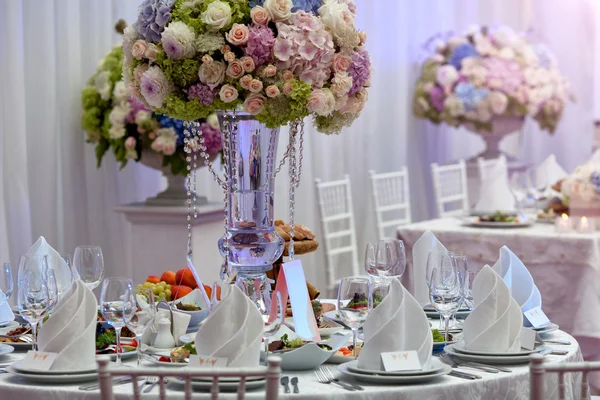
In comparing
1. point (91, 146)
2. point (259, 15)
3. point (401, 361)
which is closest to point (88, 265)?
point (259, 15)

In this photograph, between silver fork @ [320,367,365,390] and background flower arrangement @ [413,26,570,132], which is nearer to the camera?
silver fork @ [320,367,365,390]

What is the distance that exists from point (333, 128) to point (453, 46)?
11.9 feet

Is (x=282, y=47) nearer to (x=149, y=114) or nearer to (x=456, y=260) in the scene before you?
(x=456, y=260)

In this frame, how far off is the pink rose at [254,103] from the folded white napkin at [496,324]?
65 cm

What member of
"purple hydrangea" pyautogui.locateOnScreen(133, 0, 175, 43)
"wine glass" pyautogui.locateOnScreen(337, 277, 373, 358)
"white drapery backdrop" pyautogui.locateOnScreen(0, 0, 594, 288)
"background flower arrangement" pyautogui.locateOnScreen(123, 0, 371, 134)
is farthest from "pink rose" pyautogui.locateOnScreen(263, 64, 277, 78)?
"white drapery backdrop" pyautogui.locateOnScreen(0, 0, 594, 288)

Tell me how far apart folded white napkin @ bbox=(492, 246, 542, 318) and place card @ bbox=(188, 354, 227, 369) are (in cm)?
87

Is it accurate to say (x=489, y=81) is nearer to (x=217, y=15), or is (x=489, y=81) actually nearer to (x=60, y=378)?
(x=217, y=15)

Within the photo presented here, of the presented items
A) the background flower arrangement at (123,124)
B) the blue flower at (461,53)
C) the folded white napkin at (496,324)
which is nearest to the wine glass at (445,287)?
the folded white napkin at (496,324)

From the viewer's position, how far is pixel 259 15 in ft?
6.93

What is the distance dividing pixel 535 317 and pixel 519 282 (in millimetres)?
123

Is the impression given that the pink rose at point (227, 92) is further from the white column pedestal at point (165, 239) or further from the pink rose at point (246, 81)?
the white column pedestal at point (165, 239)

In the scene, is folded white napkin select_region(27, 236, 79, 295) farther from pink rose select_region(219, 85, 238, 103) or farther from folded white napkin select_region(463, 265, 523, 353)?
folded white napkin select_region(463, 265, 523, 353)

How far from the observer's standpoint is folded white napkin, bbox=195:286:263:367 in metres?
1.75

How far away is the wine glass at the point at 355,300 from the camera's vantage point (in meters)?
1.94
